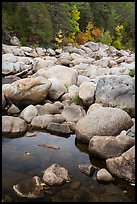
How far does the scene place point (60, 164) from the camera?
5469mm

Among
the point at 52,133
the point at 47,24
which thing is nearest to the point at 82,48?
the point at 47,24

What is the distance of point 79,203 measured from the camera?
4367mm

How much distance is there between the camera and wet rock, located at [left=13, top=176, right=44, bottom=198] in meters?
4.42

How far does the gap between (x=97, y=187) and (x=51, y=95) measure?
4517 millimetres

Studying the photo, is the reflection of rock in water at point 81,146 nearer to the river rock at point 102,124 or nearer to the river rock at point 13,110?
the river rock at point 102,124

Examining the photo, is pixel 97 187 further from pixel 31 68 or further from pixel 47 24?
pixel 47 24

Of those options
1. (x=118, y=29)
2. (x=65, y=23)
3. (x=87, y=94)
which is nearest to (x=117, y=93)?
(x=87, y=94)

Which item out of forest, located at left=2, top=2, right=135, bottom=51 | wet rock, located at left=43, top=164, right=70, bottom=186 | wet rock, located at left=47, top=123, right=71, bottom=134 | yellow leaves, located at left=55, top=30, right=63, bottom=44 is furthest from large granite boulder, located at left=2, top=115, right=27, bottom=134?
yellow leaves, located at left=55, top=30, right=63, bottom=44

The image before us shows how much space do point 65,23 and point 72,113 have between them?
18370mm

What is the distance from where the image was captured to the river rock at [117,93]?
802 centimetres

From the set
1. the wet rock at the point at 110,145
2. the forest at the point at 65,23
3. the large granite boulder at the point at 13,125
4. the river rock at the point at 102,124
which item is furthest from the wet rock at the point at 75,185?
the forest at the point at 65,23

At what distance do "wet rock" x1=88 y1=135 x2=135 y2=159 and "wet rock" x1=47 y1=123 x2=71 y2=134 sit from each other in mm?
1250

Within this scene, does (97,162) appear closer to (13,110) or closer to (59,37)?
(13,110)

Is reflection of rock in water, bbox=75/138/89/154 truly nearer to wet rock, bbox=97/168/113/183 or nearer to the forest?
wet rock, bbox=97/168/113/183
